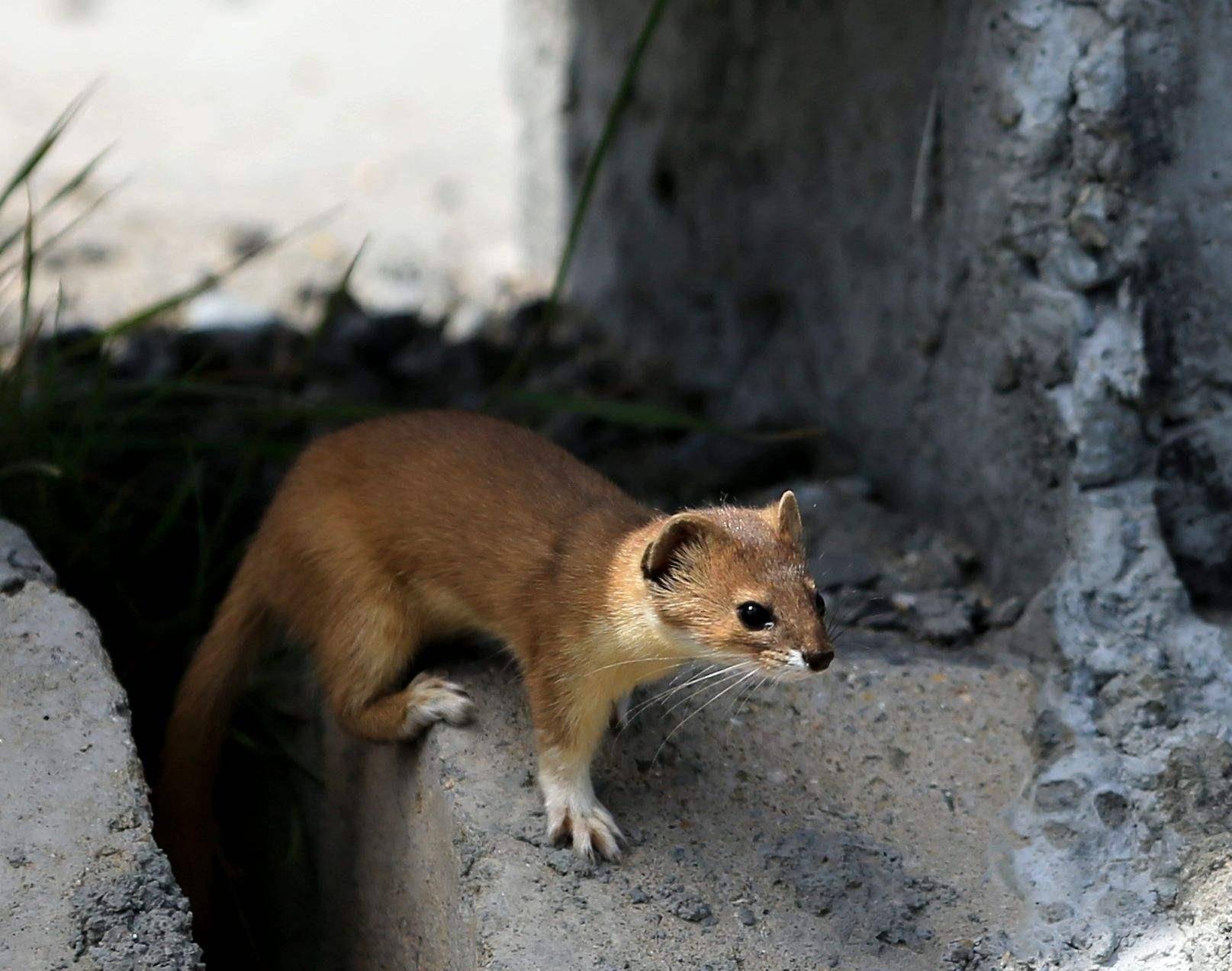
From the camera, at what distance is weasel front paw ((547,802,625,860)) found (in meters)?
2.62

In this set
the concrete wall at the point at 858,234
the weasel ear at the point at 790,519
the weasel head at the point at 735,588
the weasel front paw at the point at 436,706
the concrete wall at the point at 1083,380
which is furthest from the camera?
the concrete wall at the point at 858,234

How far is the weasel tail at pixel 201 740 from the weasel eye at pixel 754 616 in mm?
1123

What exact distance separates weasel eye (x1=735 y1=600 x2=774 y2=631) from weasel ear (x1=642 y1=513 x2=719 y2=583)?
0.47ft

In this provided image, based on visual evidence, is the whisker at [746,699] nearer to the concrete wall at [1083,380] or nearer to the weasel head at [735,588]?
the weasel head at [735,588]

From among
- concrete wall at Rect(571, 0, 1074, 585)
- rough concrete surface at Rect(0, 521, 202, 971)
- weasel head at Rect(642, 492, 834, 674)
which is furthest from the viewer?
concrete wall at Rect(571, 0, 1074, 585)

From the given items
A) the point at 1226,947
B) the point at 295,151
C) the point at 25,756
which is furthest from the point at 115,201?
the point at 1226,947

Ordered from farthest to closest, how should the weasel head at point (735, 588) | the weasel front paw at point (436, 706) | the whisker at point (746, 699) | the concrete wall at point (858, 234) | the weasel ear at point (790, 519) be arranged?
the concrete wall at point (858, 234)
the whisker at point (746, 699)
the weasel front paw at point (436, 706)
the weasel ear at point (790, 519)
the weasel head at point (735, 588)

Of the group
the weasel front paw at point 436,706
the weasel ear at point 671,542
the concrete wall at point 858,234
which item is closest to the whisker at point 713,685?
the weasel ear at point 671,542

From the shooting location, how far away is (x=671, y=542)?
2.54 metres

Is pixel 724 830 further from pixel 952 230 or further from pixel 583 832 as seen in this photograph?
pixel 952 230

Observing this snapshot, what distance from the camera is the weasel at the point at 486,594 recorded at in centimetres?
254

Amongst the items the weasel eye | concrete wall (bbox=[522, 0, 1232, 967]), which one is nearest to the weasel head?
the weasel eye

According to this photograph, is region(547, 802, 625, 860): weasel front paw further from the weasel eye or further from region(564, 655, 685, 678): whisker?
the weasel eye

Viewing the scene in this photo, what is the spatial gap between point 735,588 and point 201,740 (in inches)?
48.2
